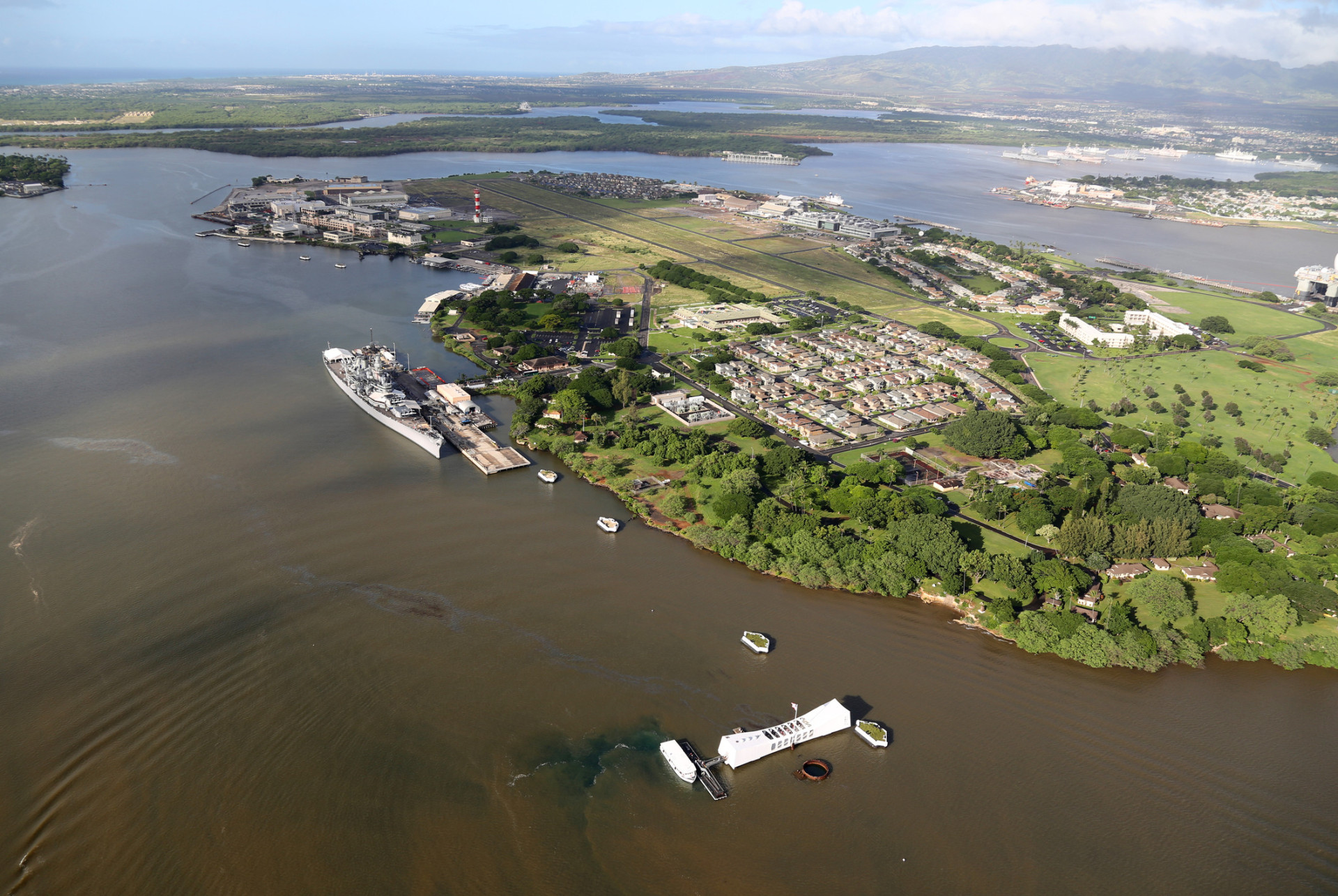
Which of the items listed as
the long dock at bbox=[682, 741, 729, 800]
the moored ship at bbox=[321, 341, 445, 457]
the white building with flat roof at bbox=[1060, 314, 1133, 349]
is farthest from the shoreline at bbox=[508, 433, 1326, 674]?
the white building with flat roof at bbox=[1060, 314, 1133, 349]

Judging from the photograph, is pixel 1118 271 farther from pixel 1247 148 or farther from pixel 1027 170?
pixel 1247 148

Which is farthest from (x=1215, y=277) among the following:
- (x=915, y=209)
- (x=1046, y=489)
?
(x=1046, y=489)

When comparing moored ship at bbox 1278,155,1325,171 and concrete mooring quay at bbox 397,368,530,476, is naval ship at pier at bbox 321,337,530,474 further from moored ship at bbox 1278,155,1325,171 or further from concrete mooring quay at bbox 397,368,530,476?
moored ship at bbox 1278,155,1325,171

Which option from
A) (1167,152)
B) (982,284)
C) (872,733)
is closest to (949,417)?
(872,733)

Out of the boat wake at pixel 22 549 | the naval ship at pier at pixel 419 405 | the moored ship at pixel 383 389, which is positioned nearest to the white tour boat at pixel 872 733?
the naval ship at pier at pixel 419 405

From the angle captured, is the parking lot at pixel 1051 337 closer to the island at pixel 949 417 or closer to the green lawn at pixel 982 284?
the island at pixel 949 417

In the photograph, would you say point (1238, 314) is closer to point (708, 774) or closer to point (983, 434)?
point (983, 434)
